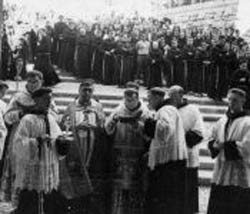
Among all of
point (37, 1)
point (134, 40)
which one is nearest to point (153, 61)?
point (134, 40)

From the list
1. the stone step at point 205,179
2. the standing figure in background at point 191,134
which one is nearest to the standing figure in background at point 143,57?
the stone step at point 205,179

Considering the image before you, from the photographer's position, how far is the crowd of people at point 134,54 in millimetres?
16844

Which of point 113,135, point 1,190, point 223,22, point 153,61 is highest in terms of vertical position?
point 223,22

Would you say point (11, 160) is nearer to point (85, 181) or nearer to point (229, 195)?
point (85, 181)

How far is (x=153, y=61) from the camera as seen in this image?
17.6 metres

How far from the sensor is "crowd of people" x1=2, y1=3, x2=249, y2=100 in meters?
16.8

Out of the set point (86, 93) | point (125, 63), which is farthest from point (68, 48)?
point (86, 93)

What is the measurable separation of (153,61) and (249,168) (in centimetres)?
1058

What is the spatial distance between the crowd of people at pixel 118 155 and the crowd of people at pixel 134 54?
27.0 feet

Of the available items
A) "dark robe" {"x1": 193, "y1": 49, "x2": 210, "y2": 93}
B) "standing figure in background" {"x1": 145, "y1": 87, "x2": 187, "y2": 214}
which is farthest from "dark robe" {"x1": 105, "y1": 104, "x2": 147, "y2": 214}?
"dark robe" {"x1": 193, "y1": 49, "x2": 210, "y2": 93}

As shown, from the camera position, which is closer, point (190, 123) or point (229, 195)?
point (229, 195)

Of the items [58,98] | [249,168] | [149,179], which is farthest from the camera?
[58,98]

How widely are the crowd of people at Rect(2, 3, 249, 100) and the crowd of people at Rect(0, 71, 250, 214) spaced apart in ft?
27.0

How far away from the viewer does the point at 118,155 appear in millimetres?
8133
